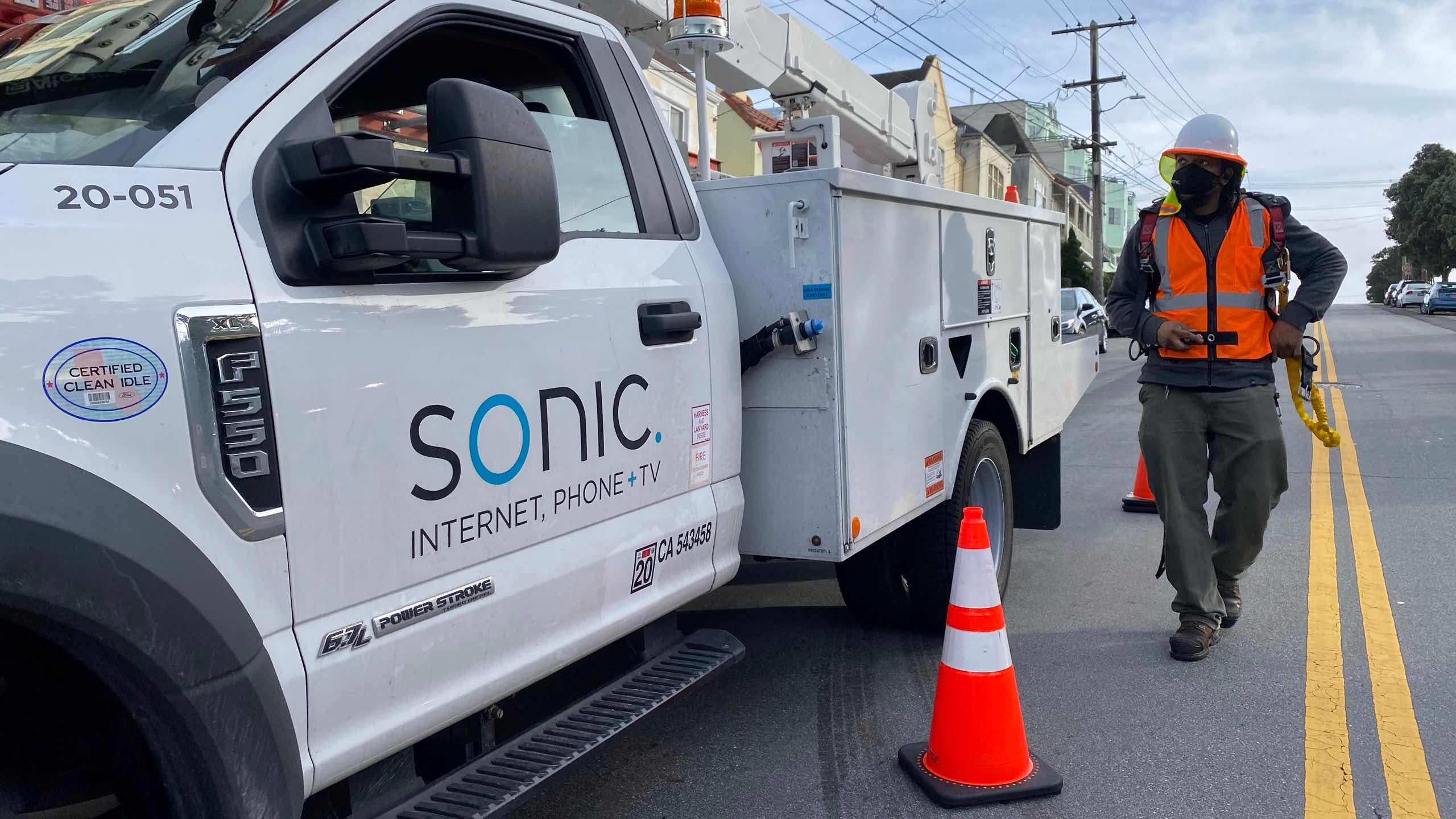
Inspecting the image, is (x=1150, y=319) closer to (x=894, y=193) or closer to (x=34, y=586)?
(x=894, y=193)

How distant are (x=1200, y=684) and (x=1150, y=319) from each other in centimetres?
151

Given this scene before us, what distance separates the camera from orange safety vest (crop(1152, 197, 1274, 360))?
4570 mm

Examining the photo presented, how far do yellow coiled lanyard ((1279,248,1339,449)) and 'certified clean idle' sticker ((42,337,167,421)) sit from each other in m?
4.22

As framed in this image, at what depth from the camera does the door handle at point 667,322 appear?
292 cm

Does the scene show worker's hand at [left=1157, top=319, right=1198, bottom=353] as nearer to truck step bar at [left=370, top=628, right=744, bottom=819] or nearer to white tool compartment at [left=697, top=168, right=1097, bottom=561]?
white tool compartment at [left=697, top=168, right=1097, bottom=561]

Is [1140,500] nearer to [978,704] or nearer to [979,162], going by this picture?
[978,704]

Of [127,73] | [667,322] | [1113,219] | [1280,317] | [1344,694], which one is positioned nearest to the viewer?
[127,73]

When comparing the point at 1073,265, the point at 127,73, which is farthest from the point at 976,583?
the point at 1073,265

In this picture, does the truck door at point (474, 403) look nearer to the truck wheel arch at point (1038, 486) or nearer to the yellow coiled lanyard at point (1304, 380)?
the yellow coiled lanyard at point (1304, 380)

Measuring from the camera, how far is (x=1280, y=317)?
4.57m

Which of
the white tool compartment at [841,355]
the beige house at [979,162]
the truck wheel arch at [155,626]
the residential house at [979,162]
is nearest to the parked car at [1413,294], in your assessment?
the residential house at [979,162]

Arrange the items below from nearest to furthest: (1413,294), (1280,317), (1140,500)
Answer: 1. (1280,317)
2. (1140,500)
3. (1413,294)

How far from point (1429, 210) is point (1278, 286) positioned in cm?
7035

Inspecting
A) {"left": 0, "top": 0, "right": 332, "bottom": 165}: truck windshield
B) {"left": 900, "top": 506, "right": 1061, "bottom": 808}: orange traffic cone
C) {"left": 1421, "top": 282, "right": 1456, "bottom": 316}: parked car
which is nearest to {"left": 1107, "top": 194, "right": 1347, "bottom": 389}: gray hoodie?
{"left": 900, "top": 506, "right": 1061, "bottom": 808}: orange traffic cone
